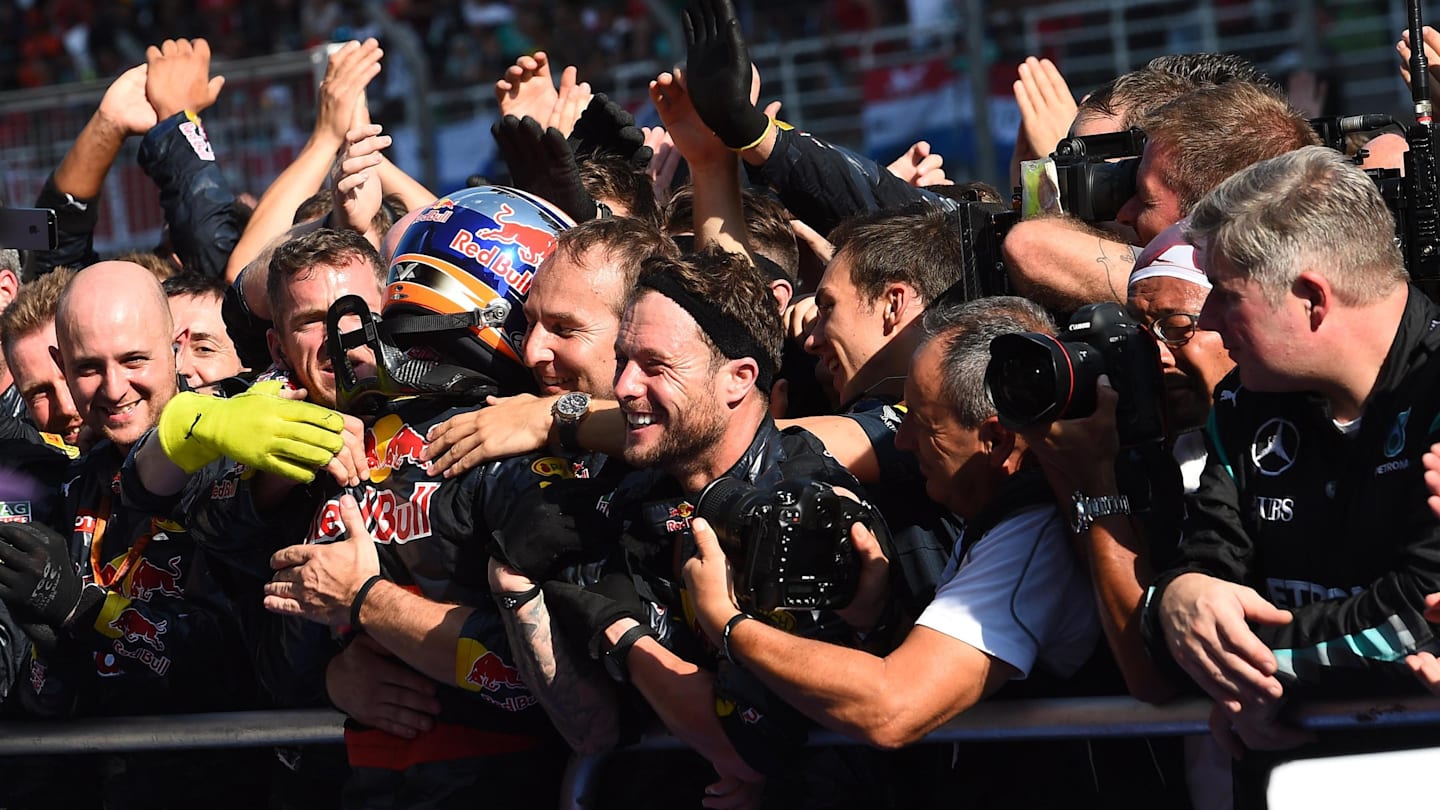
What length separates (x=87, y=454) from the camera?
15.3 feet

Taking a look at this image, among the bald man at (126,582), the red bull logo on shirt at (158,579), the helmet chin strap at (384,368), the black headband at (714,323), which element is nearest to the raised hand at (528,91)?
the bald man at (126,582)

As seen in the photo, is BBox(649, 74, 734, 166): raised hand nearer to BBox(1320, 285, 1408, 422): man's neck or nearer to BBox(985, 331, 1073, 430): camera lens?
BBox(985, 331, 1073, 430): camera lens

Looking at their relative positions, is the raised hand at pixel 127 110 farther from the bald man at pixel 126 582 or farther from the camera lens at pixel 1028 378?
the camera lens at pixel 1028 378

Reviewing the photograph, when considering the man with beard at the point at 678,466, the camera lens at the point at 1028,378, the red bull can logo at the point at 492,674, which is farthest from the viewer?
the red bull can logo at the point at 492,674

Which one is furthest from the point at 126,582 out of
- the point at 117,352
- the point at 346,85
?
the point at 346,85

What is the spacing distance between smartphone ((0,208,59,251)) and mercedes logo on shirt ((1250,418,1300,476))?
11.7 ft

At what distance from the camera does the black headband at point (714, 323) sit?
11.5 ft

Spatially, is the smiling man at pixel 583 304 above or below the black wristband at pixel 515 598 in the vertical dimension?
above

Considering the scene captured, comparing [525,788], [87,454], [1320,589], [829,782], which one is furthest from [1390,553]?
[87,454]

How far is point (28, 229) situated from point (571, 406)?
7.20ft

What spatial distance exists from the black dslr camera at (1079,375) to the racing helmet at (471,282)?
1.44 metres

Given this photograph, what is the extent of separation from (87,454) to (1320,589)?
10.6 ft

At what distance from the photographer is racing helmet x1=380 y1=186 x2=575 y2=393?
399 cm

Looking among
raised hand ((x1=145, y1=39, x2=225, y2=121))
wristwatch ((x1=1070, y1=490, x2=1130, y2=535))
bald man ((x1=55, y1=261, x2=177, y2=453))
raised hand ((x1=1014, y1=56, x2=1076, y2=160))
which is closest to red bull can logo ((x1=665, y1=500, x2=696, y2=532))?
wristwatch ((x1=1070, y1=490, x2=1130, y2=535))
